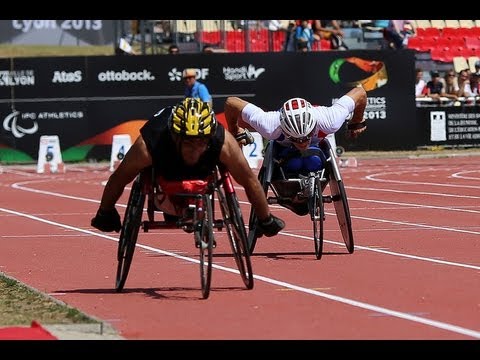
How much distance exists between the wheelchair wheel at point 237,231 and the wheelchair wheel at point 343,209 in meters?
2.85

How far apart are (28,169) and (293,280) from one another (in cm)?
2100

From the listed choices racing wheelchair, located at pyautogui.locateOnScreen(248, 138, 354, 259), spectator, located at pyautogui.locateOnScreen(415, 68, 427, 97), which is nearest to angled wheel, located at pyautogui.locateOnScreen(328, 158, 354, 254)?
racing wheelchair, located at pyautogui.locateOnScreen(248, 138, 354, 259)

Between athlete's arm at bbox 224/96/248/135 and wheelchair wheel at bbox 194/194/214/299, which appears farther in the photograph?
athlete's arm at bbox 224/96/248/135

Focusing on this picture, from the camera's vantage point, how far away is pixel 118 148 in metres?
31.8

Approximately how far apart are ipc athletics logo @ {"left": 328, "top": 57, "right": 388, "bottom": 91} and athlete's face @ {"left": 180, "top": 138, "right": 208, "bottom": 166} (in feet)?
78.3

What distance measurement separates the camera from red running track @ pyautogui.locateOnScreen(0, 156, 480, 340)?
984cm

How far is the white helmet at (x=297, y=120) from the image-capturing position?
1412cm

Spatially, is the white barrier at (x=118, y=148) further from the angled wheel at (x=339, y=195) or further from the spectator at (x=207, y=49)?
the angled wheel at (x=339, y=195)

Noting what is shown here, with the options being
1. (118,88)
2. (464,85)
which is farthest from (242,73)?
(464,85)

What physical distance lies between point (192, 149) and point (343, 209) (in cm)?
369

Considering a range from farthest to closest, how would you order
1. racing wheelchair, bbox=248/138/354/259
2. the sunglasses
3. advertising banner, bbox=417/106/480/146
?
advertising banner, bbox=417/106/480/146 < racing wheelchair, bbox=248/138/354/259 < the sunglasses

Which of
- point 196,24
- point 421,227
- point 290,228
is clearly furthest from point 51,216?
point 196,24

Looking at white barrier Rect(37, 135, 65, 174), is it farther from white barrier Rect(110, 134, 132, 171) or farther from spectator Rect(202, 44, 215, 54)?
spectator Rect(202, 44, 215, 54)

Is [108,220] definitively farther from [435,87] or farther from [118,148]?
[435,87]
